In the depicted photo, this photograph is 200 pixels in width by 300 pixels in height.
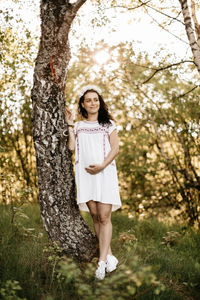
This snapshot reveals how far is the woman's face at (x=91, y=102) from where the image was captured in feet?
11.4

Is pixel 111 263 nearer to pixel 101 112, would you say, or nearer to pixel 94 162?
pixel 94 162

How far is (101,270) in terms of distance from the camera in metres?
2.86

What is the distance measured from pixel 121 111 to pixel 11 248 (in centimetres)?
431

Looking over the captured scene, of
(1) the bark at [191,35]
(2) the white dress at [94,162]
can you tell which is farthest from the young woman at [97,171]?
(1) the bark at [191,35]

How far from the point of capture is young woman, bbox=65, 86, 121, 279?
3.15 m

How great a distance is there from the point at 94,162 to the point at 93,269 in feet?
5.04

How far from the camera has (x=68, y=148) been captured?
3133 millimetres

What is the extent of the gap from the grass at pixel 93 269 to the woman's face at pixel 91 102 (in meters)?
1.40

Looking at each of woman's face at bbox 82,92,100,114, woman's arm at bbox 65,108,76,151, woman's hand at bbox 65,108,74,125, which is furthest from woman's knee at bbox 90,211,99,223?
woman's face at bbox 82,92,100,114

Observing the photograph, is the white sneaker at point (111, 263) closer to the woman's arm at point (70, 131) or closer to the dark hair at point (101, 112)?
the woman's arm at point (70, 131)

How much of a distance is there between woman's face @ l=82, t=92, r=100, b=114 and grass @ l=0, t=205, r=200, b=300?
140 cm

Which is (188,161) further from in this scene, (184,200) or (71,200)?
(71,200)

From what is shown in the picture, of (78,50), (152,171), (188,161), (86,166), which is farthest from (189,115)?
(86,166)

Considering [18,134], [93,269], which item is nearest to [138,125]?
[18,134]
